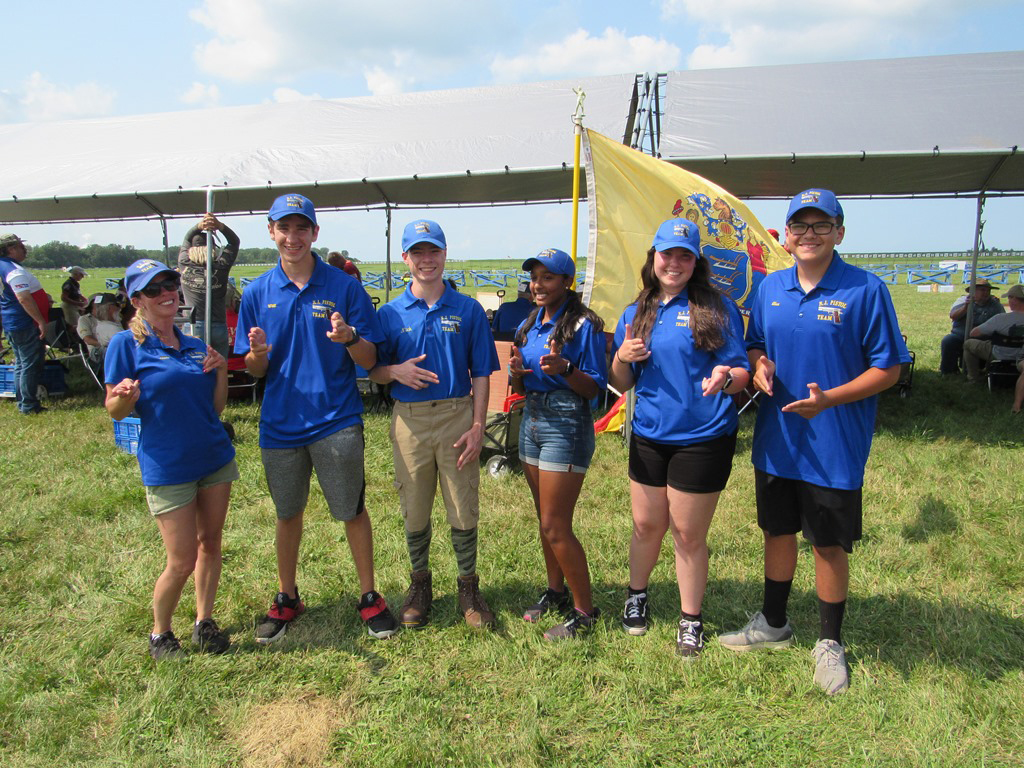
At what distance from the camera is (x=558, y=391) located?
123 inches

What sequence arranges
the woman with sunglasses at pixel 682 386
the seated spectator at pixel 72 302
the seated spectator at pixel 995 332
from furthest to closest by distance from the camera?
1. the seated spectator at pixel 72 302
2. the seated spectator at pixel 995 332
3. the woman with sunglasses at pixel 682 386

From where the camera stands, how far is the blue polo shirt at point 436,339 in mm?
3199

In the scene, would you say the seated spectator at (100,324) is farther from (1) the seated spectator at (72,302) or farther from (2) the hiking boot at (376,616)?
(2) the hiking boot at (376,616)

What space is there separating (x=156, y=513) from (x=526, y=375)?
1763 millimetres

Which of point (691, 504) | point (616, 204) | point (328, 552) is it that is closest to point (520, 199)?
point (616, 204)

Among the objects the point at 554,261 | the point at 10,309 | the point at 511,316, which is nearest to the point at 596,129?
the point at 511,316

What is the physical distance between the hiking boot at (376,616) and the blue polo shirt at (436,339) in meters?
1.07

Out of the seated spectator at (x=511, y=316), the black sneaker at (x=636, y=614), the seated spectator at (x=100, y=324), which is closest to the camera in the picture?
the black sneaker at (x=636, y=614)

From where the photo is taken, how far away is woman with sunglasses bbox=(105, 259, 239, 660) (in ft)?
9.27

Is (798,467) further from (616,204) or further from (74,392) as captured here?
(74,392)

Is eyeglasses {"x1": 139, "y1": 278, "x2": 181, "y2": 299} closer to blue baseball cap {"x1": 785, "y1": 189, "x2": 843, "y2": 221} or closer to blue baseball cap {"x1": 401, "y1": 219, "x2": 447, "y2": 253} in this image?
blue baseball cap {"x1": 401, "y1": 219, "x2": 447, "y2": 253}

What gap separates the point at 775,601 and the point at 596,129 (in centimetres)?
627

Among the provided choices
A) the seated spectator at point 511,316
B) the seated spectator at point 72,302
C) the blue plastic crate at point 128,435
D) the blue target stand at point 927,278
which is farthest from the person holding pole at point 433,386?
the blue target stand at point 927,278

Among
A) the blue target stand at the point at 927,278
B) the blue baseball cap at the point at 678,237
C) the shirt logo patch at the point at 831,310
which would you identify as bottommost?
the blue target stand at the point at 927,278
